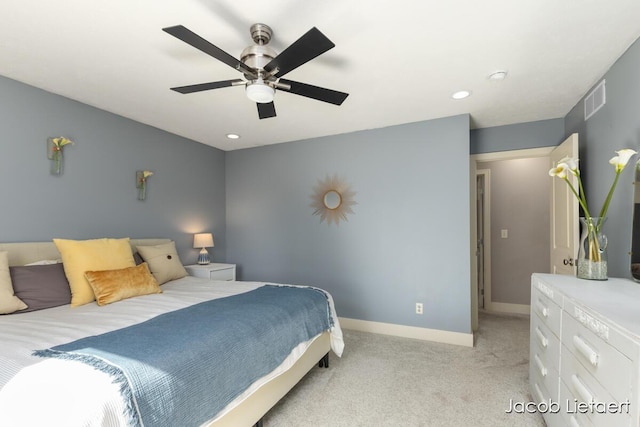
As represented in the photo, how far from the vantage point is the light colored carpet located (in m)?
1.95

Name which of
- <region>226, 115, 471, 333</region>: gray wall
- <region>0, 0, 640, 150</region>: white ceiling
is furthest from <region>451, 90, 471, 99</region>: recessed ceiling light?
<region>226, 115, 471, 333</region>: gray wall

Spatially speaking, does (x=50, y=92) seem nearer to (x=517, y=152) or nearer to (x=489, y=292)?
(x=517, y=152)

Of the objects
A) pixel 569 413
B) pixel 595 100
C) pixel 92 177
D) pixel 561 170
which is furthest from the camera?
pixel 92 177

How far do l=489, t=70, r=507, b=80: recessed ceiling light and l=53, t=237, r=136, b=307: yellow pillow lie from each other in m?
3.26

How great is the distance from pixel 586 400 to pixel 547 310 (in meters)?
0.64

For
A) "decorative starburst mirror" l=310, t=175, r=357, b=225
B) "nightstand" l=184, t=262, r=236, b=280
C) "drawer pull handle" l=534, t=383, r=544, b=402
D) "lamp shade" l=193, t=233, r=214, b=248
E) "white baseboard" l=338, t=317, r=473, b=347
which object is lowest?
"white baseboard" l=338, t=317, r=473, b=347

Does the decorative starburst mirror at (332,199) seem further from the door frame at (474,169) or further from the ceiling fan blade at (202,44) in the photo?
the ceiling fan blade at (202,44)

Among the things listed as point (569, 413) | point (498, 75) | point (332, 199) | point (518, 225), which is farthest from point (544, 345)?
point (518, 225)

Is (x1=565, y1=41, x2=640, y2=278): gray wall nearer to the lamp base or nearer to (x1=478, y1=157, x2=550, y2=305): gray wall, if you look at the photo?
(x1=478, y1=157, x2=550, y2=305): gray wall

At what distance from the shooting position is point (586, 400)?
1.27 m

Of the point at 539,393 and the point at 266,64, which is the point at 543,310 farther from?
the point at 266,64

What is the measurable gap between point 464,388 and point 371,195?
2.07 metres

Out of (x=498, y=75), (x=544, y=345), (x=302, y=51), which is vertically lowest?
(x=544, y=345)

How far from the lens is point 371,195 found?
3.61m
